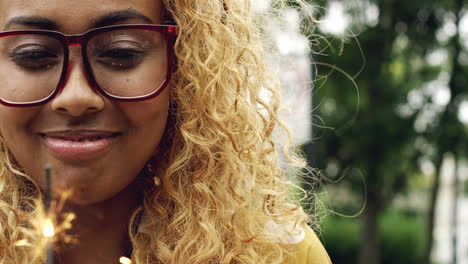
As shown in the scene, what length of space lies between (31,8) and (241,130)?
667 millimetres

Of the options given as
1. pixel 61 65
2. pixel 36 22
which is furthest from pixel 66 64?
pixel 36 22

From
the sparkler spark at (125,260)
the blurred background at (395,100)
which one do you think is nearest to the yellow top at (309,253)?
the sparkler spark at (125,260)

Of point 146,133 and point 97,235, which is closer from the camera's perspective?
point 146,133

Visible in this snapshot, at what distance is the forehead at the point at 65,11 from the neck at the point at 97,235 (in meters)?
0.48

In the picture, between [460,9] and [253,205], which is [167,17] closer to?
[253,205]

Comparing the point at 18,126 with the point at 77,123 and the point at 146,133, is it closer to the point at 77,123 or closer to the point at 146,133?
the point at 77,123

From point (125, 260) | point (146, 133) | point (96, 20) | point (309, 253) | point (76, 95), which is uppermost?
point (96, 20)

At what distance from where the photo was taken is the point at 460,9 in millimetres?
10711

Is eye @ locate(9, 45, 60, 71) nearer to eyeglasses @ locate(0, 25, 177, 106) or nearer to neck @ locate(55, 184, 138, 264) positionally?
eyeglasses @ locate(0, 25, 177, 106)

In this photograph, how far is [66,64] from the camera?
1370mm

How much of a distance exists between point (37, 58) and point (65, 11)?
122mm

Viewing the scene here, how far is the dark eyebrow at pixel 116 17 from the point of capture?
1429 millimetres

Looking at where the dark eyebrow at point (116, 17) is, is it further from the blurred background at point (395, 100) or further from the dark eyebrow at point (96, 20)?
the blurred background at point (395, 100)

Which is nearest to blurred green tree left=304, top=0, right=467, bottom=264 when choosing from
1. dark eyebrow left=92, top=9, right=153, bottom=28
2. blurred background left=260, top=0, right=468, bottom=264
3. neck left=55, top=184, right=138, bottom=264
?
blurred background left=260, top=0, right=468, bottom=264
